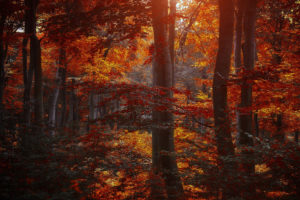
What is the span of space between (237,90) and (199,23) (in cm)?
516

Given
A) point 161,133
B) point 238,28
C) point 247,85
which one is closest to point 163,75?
point 161,133

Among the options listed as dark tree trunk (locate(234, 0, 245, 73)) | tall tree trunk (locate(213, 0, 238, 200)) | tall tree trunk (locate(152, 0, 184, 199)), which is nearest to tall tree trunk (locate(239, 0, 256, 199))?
dark tree trunk (locate(234, 0, 245, 73))

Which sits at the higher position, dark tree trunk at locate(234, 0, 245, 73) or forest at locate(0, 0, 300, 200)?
dark tree trunk at locate(234, 0, 245, 73)

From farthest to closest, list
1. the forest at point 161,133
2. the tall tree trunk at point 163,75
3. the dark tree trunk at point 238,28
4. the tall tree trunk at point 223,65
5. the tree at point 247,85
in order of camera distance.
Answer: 1. the dark tree trunk at point 238,28
2. the tall tree trunk at point 163,75
3. the tree at point 247,85
4. the tall tree trunk at point 223,65
5. the forest at point 161,133

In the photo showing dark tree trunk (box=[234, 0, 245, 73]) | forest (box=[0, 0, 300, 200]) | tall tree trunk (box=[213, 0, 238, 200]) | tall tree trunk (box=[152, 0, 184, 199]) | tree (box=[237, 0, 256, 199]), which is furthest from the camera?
dark tree trunk (box=[234, 0, 245, 73])

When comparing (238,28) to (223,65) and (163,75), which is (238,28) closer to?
(223,65)

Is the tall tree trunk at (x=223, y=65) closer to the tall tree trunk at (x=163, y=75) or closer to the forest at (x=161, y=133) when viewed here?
the forest at (x=161, y=133)

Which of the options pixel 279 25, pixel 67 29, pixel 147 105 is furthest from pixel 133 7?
pixel 279 25

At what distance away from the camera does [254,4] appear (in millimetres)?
7281

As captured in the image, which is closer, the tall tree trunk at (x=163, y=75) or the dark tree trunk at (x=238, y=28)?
the tall tree trunk at (x=163, y=75)

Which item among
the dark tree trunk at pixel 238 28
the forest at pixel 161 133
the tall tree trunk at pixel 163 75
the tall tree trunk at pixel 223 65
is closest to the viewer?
the forest at pixel 161 133

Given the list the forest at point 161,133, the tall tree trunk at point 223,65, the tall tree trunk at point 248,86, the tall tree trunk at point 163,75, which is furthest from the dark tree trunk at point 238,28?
the tall tree trunk at point 163,75

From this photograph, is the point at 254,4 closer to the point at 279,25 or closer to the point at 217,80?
the point at 217,80

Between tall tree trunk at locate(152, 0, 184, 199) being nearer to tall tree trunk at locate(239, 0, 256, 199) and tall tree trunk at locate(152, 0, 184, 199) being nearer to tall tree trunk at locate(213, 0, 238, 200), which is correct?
tall tree trunk at locate(213, 0, 238, 200)
